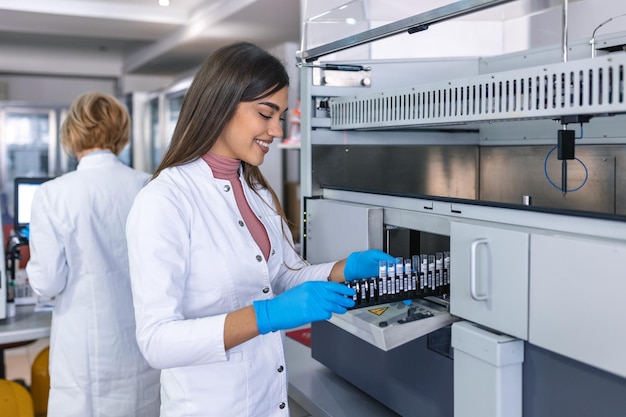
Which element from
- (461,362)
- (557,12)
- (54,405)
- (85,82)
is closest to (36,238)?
(54,405)

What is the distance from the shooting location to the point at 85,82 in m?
8.17

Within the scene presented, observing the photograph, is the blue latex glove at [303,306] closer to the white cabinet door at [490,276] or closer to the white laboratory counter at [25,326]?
the white cabinet door at [490,276]

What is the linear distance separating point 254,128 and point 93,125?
3.52 ft

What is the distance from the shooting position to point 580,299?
0.80 m

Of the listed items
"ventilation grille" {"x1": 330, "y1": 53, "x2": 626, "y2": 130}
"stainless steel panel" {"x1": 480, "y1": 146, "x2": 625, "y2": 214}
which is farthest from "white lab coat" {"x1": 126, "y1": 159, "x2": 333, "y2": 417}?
"stainless steel panel" {"x1": 480, "y1": 146, "x2": 625, "y2": 214}

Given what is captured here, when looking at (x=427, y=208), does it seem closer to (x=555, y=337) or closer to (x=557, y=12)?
(x=555, y=337)

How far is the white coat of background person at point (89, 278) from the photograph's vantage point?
6.40 ft

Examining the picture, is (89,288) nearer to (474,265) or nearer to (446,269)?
(446,269)

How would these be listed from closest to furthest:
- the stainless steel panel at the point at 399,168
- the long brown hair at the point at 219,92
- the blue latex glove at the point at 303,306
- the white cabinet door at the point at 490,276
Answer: the white cabinet door at the point at 490,276 → the blue latex glove at the point at 303,306 → the long brown hair at the point at 219,92 → the stainless steel panel at the point at 399,168

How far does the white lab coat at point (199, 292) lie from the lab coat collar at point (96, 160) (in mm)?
892

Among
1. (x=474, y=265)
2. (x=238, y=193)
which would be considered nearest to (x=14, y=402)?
(x=238, y=193)

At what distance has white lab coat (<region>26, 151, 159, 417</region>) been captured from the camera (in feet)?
6.39

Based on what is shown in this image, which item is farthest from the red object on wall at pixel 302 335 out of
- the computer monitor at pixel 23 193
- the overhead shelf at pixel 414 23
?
the computer monitor at pixel 23 193

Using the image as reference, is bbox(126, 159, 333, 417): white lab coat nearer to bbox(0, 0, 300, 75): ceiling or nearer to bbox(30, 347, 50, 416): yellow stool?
bbox(30, 347, 50, 416): yellow stool
